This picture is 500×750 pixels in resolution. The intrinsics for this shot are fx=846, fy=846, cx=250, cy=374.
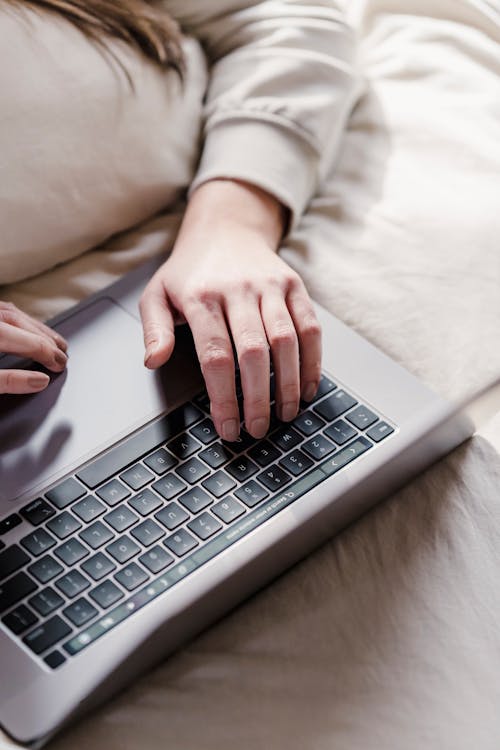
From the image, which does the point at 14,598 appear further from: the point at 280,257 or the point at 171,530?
the point at 280,257

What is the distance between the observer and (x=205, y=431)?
0.56 metres

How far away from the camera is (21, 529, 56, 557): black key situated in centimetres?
51

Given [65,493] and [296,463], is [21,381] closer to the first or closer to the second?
[65,493]

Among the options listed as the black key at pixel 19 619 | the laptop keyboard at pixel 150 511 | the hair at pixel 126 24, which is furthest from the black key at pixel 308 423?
the hair at pixel 126 24

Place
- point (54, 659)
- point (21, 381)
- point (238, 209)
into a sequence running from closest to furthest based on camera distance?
point (54, 659) < point (21, 381) < point (238, 209)

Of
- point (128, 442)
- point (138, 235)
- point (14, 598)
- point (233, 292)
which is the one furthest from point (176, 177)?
point (14, 598)

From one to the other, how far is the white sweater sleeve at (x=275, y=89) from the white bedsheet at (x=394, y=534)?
1.5 inches

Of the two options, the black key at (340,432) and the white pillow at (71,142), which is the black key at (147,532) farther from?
the white pillow at (71,142)

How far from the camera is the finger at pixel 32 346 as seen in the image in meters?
0.57

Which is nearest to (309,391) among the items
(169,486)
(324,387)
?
(324,387)

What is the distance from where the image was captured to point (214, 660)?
505 mm

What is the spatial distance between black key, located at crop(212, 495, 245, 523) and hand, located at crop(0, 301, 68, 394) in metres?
0.15

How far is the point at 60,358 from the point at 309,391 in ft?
0.58

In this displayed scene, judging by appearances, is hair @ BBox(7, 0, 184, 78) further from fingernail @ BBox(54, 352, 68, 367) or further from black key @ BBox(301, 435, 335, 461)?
black key @ BBox(301, 435, 335, 461)
